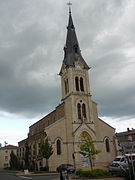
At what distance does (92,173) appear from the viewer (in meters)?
23.7

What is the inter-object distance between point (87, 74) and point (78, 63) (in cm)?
328

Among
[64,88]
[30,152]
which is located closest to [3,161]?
[30,152]

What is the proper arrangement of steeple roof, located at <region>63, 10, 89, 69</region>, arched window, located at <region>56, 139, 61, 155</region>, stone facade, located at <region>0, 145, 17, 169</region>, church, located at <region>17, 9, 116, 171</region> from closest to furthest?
arched window, located at <region>56, 139, 61, 155</region>, church, located at <region>17, 9, 116, 171</region>, steeple roof, located at <region>63, 10, 89, 69</region>, stone facade, located at <region>0, 145, 17, 169</region>

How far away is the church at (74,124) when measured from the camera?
45.8 metres

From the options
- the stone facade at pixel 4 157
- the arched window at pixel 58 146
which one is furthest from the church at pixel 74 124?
the stone facade at pixel 4 157

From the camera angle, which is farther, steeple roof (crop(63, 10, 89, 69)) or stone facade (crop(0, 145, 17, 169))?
stone facade (crop(0, 145, 17, 169))

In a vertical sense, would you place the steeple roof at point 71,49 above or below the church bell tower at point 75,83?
above

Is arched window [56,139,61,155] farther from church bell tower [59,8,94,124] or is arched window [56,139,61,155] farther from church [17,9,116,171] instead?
church bell tower [59,8,94,124]

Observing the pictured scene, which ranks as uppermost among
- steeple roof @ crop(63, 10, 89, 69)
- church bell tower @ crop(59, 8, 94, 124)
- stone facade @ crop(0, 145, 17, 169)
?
steeple roof @ crop(63, 10, 89, 69)

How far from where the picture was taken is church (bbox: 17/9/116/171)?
4575 centimetres

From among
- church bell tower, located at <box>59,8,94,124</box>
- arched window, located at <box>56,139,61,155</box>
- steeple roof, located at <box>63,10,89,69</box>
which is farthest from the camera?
steeple roof, located at <box>63,10,89,69</box>

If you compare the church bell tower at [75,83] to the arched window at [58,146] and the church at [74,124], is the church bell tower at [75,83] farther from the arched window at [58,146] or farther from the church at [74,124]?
the arched window at [58,146]

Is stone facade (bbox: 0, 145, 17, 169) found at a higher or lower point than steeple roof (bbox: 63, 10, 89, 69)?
lower

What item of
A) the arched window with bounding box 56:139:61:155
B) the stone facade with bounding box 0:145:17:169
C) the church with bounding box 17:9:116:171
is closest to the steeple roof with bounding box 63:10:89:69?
the church with bounding box 17:9:116:171
